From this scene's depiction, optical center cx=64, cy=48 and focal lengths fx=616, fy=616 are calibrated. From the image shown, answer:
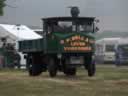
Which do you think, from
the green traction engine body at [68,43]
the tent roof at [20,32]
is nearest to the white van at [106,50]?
the tent roof at [20,32]

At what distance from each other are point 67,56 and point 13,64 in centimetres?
1535

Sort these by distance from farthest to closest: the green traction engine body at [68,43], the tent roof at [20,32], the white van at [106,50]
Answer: the white van at [106,50], the tent roof at [20,32], the green traction engine body at [68,43]

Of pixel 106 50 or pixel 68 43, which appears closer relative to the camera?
pixel 68 43

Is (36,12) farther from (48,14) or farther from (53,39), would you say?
(53,39)

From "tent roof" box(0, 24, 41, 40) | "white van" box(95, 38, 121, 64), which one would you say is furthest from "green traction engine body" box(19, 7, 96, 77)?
"white van" box(95, 38, 121, 64)

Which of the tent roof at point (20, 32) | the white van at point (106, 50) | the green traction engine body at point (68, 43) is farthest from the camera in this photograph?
the white van at point (106, 50)

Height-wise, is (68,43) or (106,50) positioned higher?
(106,50)

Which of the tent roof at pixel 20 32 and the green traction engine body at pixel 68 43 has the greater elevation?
the tent roof at pixel 20 32

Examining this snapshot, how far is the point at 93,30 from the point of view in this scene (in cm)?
2503

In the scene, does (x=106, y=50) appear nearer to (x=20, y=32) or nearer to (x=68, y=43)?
(x=20, y=32)

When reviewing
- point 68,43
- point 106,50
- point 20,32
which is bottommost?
point 68,43

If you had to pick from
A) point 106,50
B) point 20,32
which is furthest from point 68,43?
point 106,50

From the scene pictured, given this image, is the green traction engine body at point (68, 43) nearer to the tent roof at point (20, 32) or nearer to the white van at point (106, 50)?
the tent roof at point (20, 32)

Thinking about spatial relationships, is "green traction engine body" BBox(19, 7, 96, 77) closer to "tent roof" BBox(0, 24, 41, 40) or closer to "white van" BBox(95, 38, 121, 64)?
"tent roof" BBox(0, 24, 41, 40)
